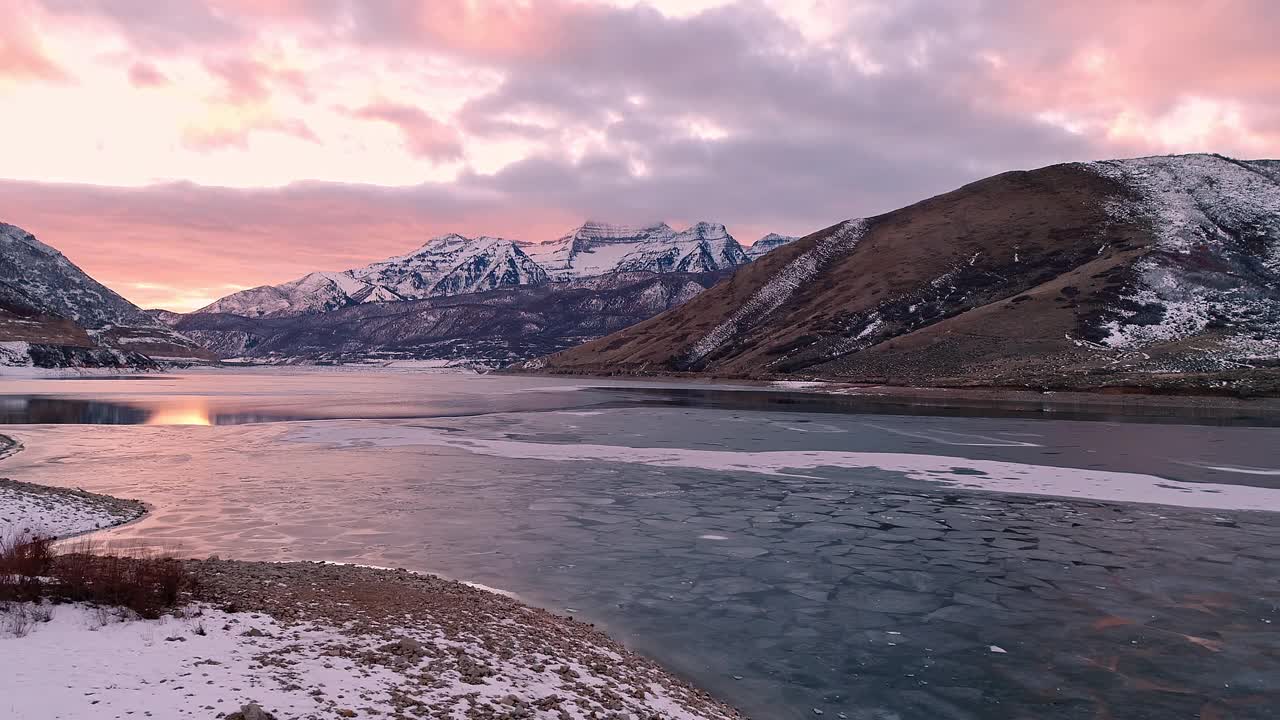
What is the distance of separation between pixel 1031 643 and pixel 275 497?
26.7 meters

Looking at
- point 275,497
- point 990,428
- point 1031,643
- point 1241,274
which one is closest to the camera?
point 1031,643

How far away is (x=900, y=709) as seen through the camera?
1230 cm

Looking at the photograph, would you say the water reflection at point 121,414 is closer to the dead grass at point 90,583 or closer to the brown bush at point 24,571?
the brown bush at point 24,571

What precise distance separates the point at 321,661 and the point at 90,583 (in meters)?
4.49

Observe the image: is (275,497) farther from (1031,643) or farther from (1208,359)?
(1208,359)

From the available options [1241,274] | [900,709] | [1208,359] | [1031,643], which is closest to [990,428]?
[1031,643]

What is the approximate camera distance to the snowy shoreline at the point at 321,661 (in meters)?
9.02

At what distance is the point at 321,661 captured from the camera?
1092 cm

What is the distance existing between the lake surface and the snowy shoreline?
2076 mm

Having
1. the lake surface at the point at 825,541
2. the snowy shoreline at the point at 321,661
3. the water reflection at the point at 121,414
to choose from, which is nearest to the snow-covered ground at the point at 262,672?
the snowy shoreline at the point at 321,661

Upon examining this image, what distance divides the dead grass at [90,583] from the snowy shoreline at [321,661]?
0.24 m

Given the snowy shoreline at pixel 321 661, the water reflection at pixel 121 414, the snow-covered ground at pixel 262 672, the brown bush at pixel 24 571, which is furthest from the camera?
the water reflection at pixel 121 414

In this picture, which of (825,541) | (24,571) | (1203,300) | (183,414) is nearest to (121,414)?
(183,414)

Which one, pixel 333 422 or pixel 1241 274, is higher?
pixel 1241 274
